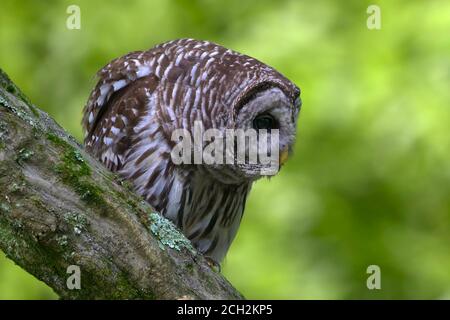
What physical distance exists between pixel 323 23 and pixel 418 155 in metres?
1.27

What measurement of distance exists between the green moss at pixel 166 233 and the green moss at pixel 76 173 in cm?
21

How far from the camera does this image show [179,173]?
4156 millimetres

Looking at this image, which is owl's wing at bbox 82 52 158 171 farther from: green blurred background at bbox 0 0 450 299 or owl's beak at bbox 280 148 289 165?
green blurred background at bbox 0 0 450 299

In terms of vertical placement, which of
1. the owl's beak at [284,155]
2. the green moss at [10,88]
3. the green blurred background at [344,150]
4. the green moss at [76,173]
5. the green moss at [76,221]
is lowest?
the green moss at [76,221]

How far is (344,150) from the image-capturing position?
549cm

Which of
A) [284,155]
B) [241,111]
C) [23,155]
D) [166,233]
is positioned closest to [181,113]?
[241,111]

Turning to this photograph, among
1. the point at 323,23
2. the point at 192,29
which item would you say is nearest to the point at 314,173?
the point at 323,23

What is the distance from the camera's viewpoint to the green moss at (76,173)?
2857 millimetres

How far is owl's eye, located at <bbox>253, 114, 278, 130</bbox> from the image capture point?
400 cm

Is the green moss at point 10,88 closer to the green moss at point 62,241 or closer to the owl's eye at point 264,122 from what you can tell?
the green moss at point 62,241

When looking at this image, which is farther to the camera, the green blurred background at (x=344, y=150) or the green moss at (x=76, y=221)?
the green blurred background at (x=344, y=150)

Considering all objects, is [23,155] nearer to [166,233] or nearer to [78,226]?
[78,226]

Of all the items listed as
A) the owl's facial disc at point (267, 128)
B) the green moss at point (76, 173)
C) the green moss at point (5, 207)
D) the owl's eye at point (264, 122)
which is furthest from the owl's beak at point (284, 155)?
the green moss at point (5, 207)

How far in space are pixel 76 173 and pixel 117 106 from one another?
1459 mm
